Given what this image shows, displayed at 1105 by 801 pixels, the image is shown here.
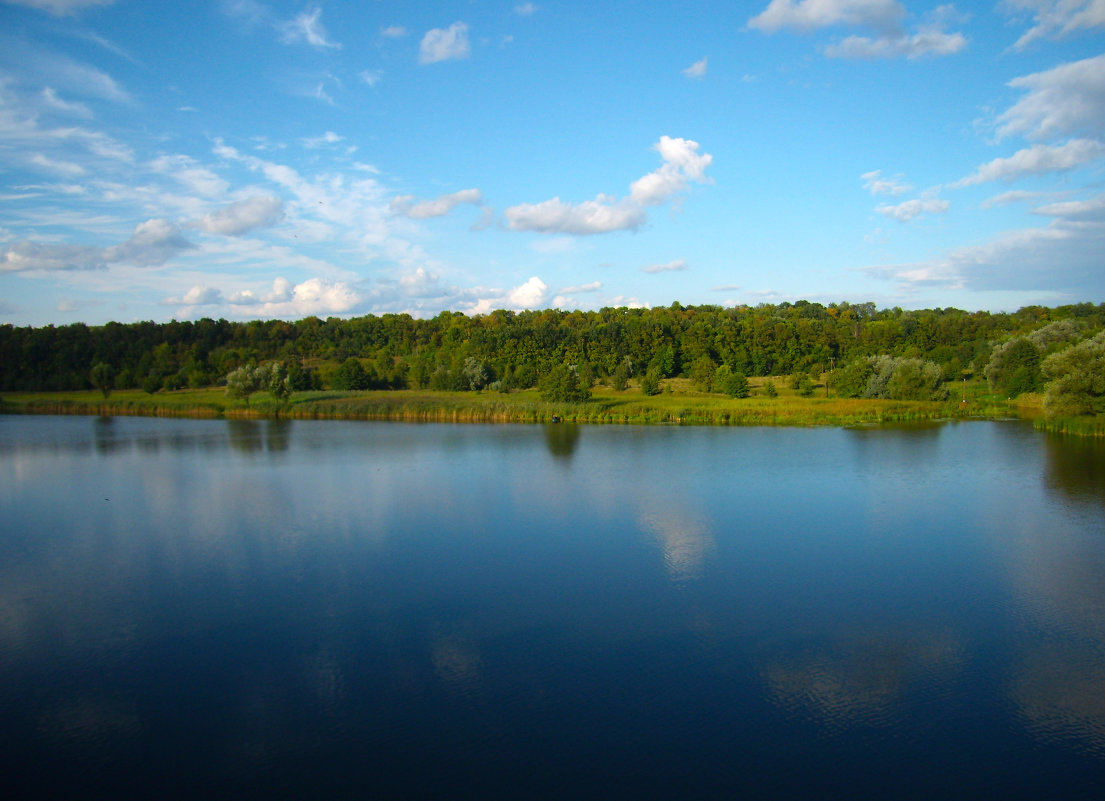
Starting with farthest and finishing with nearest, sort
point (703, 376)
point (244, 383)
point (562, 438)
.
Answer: point (703, 376), point (244, 383), point (562, 438)

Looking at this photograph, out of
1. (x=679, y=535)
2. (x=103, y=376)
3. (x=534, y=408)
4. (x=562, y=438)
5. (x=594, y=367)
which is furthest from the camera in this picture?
(x=594, y=367)

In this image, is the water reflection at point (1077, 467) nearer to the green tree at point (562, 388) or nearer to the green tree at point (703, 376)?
the green tree at point (562, 388)

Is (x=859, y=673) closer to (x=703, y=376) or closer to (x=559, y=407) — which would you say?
(x=559, y=407)

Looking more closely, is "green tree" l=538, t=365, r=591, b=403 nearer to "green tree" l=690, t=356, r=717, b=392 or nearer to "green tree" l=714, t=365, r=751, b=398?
"green tree" l=714, t=365, r=751, b=398

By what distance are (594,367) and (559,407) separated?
61.1 ft

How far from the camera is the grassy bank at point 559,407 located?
29.9 metres

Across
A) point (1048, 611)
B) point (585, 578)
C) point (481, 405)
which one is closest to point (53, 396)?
point (481, 405)

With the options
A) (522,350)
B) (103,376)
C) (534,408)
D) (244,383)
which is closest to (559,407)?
(534,408)

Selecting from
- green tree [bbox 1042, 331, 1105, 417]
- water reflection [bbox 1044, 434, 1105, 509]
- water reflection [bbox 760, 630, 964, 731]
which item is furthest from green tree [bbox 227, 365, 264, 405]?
water reflection [bbox 760, 630, 964, 731]

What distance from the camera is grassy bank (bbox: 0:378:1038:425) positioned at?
98.1ft

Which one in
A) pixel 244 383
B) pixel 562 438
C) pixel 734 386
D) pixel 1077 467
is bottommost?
pixel 1077 467

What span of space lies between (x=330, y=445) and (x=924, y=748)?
2026cm

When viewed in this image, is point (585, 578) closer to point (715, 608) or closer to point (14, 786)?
point (715, 608)

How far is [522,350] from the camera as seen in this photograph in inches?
2024
